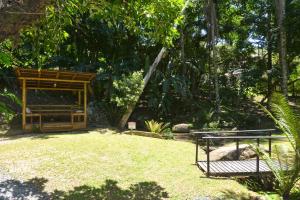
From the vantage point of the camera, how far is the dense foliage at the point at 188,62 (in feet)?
58.6

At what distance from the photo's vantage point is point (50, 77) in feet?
48.9

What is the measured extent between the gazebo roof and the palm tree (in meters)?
9.20

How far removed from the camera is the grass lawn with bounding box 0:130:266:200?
7551 millimetres

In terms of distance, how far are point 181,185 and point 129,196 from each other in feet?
4.62

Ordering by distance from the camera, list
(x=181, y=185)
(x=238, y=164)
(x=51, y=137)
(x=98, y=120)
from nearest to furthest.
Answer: (x=181, y=185), (x=238, y=164), (x=51, y=137), (x=98, y=120)

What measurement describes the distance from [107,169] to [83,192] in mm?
1684

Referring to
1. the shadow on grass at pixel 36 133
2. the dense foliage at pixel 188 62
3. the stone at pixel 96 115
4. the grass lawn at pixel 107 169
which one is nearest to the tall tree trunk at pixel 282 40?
the dense foliage at pixel 188 62

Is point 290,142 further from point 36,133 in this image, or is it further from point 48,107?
point 48,107

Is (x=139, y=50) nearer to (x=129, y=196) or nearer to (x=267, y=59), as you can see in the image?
(x=267, y=59)

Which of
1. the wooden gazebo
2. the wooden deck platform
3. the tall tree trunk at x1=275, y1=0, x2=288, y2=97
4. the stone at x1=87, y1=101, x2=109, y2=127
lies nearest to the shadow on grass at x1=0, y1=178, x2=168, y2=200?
the wooden deck platform

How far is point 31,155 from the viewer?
32.1 feet

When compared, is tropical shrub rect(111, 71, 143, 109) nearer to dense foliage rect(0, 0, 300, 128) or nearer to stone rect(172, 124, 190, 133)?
dense foliage rect(0, 0, 300, 128)

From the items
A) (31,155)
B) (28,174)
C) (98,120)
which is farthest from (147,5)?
(98,120)

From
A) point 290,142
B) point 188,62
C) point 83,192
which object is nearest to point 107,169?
point 83,192
